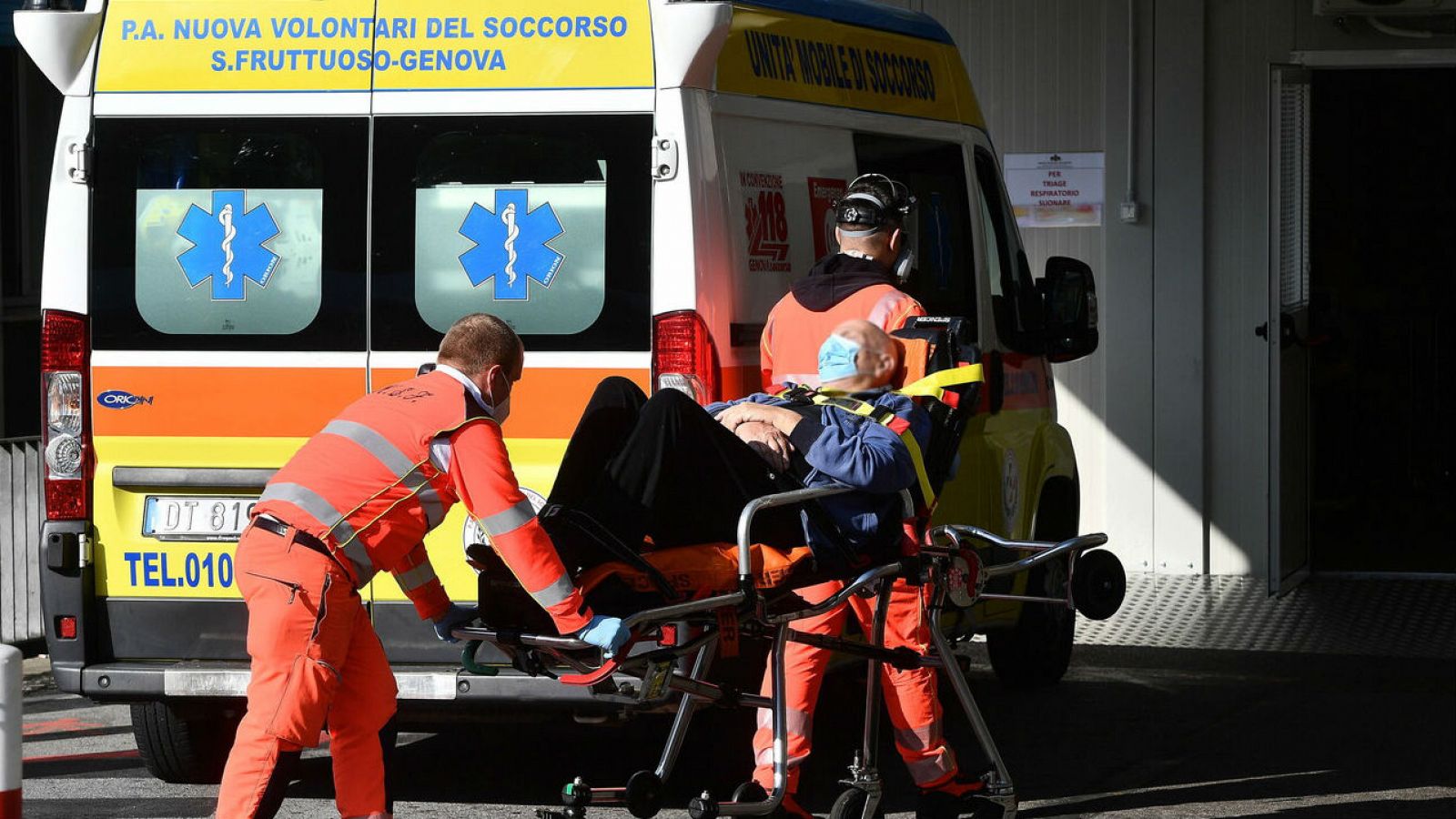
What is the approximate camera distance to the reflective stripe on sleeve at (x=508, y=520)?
189 inches

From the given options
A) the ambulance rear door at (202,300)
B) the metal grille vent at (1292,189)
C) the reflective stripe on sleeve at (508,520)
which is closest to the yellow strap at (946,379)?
the reflective stripe on sleeve at (508,520)

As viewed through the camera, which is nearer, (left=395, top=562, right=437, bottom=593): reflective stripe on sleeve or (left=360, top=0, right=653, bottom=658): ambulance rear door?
(left=395, top=562, right=437, bottom=593): reflective stripe on sleeve

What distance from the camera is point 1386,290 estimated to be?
15.8 metres

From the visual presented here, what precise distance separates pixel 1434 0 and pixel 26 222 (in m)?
7.79

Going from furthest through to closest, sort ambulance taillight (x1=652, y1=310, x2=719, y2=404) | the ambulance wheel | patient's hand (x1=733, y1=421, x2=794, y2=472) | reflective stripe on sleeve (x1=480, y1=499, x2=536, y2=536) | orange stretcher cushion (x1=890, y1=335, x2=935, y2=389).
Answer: the ambulance wheel
ambulance taillight (x1=652, y1=310, x2=719, y2=404)
orange stretcher cushion (x1=890, y1=335, x2=935, y2=389)
patient's hand (x1=733, y1=421, x2=794, y2=472)
reflective stripe on sleeve (x1=480, y1=499, x2=536, y2=536)

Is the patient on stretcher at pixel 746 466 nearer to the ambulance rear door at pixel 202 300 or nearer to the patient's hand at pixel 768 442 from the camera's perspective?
the patient's hand at pixel 768 442

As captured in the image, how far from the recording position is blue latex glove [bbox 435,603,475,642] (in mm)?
5117

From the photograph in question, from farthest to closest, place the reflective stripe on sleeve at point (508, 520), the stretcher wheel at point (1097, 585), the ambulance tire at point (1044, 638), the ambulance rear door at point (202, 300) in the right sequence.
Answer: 1. the ambulance tire at point (1044, 638)
2. the ambulance rear door at point (202, 300)
3. the stretcher wheel at point (1097, 585)
4. the reflective stripe on sleeve at point (508, 520)

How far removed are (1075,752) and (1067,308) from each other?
5.32 feet

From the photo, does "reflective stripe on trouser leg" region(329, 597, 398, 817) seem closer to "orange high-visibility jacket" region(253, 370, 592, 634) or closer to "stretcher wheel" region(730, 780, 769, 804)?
"orange high-visibility jacket" region(253, 370, 592, 634)

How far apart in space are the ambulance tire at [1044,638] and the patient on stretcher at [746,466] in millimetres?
2950

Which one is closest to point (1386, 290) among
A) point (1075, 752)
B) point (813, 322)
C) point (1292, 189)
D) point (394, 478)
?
point (1292, 189)

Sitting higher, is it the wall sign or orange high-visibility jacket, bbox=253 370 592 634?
the wall sign

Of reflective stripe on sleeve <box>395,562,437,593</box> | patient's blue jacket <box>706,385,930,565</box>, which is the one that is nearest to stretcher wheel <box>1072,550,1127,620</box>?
patient's blue jacket <box>706,385,930,565</box>
